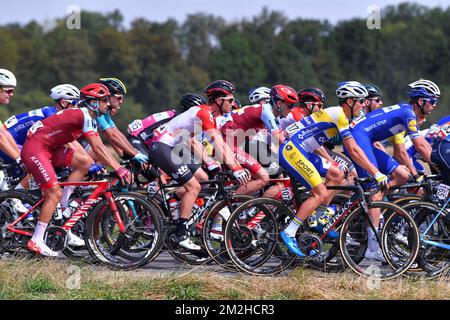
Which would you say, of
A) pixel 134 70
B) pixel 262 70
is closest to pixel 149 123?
pixel 134 70

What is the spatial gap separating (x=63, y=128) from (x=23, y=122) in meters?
1.98

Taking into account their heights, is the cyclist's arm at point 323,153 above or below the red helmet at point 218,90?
below

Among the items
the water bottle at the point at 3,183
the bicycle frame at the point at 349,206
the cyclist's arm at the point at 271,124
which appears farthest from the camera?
the cyclist's arm at the point at 271,124

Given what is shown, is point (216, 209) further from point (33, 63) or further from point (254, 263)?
point (33, 63)

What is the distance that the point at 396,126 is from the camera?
386 inches

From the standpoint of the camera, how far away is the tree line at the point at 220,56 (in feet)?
185

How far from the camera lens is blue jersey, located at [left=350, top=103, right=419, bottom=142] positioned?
9680 millimetres

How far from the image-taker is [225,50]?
68.2 metres

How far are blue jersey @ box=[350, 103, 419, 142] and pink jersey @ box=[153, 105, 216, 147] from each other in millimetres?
1730

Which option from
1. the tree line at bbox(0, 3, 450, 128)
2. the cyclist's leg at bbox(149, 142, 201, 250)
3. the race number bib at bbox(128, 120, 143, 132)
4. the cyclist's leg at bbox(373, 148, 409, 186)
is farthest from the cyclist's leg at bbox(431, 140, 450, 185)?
the tree line at bbox(0, 3, 450, 128)

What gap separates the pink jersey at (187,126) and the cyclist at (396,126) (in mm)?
1739

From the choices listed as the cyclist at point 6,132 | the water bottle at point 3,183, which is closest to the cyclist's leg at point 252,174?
the cyclist at point 6,132

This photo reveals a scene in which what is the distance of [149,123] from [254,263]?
3455 mm

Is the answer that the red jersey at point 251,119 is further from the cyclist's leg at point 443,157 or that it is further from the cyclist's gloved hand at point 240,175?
the cyclist's leg at point 443,157
